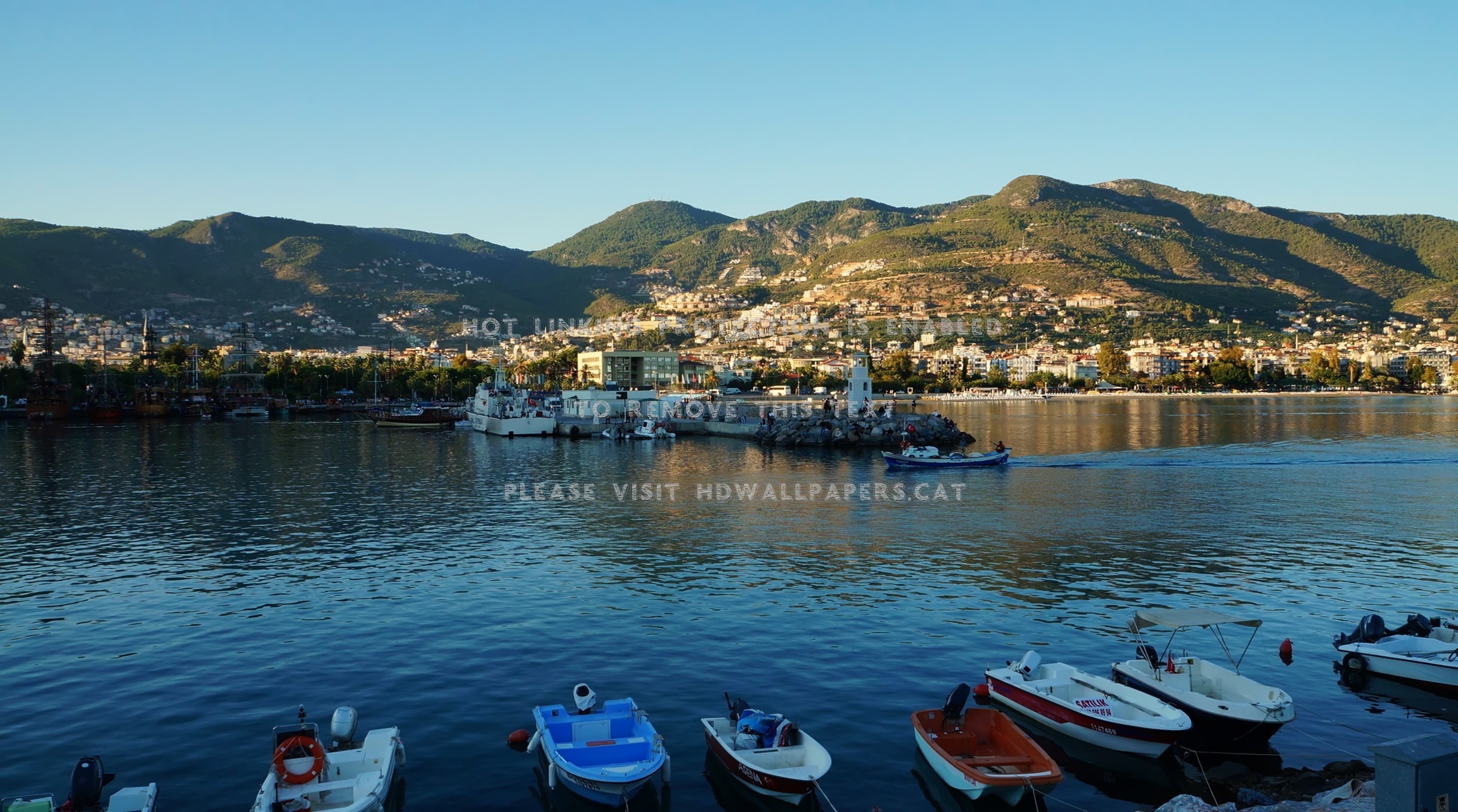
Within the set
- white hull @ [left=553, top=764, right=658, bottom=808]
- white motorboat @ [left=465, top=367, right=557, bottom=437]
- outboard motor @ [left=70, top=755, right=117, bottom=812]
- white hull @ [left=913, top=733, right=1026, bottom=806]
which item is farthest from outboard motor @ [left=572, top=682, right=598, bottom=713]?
white motorboat @ [left=465, top=367, right=557, bottom=437]

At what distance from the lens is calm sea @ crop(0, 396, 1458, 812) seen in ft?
53.1

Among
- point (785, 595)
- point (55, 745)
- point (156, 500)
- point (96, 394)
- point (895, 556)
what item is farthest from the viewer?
point (96, 394)

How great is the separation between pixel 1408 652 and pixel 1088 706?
27.4ft

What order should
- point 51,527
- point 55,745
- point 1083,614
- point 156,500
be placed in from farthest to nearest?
point 156,500
point 51,527
point 1083,614
point 55,745

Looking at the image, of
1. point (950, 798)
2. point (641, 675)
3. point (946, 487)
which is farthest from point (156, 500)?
point (950, 798)

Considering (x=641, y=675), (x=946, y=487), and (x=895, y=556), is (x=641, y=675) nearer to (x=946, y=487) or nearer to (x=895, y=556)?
(x=895, y=556)

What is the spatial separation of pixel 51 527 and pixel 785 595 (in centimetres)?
3115

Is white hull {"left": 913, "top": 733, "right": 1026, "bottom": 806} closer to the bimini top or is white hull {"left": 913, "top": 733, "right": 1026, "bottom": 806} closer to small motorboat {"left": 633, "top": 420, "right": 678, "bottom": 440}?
the bimini top

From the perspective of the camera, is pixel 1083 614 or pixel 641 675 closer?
pixel 641 675

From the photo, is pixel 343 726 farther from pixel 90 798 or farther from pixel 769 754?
pixel 769 754

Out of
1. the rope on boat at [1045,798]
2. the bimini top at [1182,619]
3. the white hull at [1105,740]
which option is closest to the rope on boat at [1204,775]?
the white hull at [1105,740]

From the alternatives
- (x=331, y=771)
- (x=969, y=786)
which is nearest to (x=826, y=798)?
(x=969, y=786)

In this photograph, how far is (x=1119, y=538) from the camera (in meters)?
35.4

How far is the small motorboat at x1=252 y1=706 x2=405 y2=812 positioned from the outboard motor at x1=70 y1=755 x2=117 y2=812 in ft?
6.59
